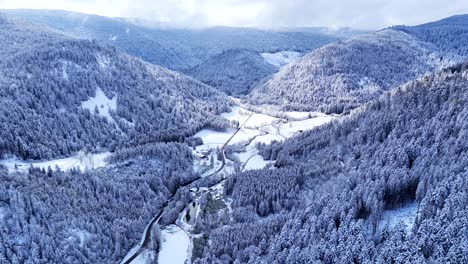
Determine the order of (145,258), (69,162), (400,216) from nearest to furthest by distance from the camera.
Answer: (400,216) < (145,258) < (69,162)

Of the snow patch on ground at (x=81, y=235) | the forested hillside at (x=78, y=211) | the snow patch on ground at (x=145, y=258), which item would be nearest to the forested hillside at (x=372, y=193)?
the snow patch on ground at (x=145, y=258)

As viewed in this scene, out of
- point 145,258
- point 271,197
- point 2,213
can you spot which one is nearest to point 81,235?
point 145,258

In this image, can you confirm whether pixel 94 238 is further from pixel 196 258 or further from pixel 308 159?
pixel 308 159

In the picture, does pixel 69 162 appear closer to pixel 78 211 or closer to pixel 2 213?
pixel 78 211

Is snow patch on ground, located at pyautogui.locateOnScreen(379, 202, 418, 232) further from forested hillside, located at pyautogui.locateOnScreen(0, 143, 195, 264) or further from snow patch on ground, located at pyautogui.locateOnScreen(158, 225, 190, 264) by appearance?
forested hillside, located at pyautogui.locateOnScreen(0, 143, 195, 264)

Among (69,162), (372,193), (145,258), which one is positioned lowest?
(145,258)

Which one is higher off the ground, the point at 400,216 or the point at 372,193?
the point at 372,193

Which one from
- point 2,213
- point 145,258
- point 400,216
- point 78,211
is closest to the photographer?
point 400,216
